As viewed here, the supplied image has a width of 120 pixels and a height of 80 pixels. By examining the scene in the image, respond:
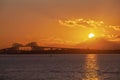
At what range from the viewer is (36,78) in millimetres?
77500

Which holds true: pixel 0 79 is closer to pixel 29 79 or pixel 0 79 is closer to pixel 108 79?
pixel 29 79

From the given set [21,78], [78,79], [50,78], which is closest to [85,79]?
[78,79]

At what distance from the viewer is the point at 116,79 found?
7481 centimetres

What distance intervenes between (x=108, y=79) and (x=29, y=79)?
13231mm

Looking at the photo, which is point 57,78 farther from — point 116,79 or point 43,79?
point 116,79

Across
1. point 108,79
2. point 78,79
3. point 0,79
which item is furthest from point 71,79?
point 0,79

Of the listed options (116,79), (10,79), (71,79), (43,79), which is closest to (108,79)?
(116,79)

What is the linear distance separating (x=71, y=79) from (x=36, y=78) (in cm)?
666

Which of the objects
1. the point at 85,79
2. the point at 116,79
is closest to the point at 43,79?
the point at 85,79

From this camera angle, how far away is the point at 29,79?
2943 inches

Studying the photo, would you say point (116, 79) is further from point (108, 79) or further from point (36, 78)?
point (36, 78)

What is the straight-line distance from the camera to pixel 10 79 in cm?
7462

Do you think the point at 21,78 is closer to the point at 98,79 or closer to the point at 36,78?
the point at 36,78

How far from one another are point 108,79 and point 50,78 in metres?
Answer: 10.1
